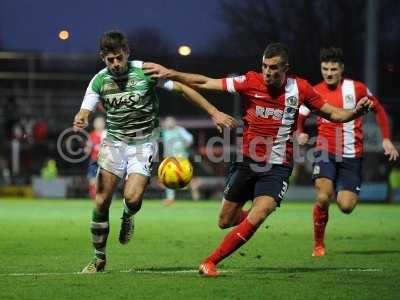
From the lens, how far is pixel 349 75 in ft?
167

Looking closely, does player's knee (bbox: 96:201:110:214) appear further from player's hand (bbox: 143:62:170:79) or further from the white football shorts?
player's hand (bbox: 143:62:170:79)

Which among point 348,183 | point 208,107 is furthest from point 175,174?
point 348,183

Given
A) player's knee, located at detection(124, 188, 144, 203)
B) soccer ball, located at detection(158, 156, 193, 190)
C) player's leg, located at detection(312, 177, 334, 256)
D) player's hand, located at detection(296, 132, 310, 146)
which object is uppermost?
player's hand, located at detection(296, 132, 310, 146)

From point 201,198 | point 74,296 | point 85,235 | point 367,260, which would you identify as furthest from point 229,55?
point 74,296

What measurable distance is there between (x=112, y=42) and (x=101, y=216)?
180 cm

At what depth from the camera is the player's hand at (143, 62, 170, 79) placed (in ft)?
33.7

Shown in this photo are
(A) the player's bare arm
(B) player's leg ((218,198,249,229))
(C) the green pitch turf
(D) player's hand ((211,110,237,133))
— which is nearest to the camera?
(C) the green pitch turf

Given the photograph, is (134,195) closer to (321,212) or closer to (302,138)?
(302,138)

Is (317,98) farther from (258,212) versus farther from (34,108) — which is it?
(34,108)

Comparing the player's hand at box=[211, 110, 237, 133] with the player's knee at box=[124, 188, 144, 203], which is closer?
the player's hand at box=[211, 110, 237, 133]

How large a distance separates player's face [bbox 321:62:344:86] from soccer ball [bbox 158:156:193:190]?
282cm

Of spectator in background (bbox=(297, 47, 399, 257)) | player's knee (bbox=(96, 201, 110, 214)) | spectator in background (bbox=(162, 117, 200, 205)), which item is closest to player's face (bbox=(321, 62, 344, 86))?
spectator in background (bbox=(297, 47, 399, 257))

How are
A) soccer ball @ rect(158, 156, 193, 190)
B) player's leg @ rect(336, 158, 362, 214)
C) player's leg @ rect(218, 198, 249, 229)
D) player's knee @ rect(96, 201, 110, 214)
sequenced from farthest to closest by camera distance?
player's leg @ rect(336, 158, 362, 214)
soccer ball @ rect(158, 156, 193, 190)
player's leg @ rect(218, 198, 249, 229)
player's knee @ rect(96, 201, 110, 214)

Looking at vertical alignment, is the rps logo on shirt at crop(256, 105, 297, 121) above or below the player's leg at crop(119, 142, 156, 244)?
above
